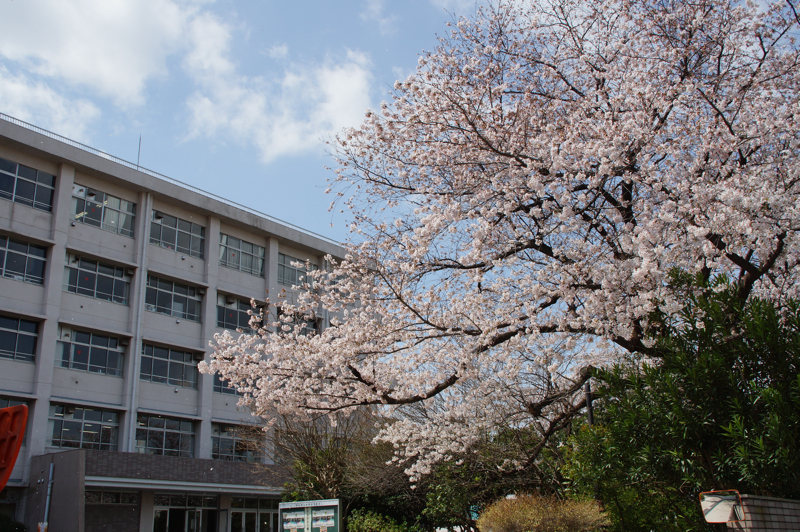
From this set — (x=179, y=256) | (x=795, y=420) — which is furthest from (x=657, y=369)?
(x=179, y=256)

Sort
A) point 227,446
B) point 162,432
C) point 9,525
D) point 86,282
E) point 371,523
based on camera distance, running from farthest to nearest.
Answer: point 227,446 < point 162,432 < point 86,282 < point 9,525 < point 371,523

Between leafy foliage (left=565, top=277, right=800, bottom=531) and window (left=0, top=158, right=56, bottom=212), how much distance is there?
24.3m

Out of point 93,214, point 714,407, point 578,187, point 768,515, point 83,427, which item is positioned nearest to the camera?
point 768,515

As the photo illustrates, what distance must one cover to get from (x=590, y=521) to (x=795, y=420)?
203 inches

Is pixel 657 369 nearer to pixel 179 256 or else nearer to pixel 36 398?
pixel 36 398

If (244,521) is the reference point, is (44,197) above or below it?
above

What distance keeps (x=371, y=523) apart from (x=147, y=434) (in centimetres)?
1230

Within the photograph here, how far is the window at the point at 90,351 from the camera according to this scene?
2409 cm

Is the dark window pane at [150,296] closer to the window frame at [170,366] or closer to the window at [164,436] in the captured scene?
the window frame at [170,366]

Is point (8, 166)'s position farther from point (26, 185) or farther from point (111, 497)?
point (111, 497)

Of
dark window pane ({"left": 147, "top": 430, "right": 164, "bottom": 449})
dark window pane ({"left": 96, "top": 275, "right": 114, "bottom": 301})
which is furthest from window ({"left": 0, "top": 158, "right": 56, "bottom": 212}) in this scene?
dark window pane ({"left": 147, "top": 430, "right": 164, "bottom": 449})

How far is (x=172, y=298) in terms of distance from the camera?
28.5 meters

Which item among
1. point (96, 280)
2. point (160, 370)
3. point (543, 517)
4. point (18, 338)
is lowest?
point (543, 517)

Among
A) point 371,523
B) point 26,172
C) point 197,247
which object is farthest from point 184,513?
point 26,172
